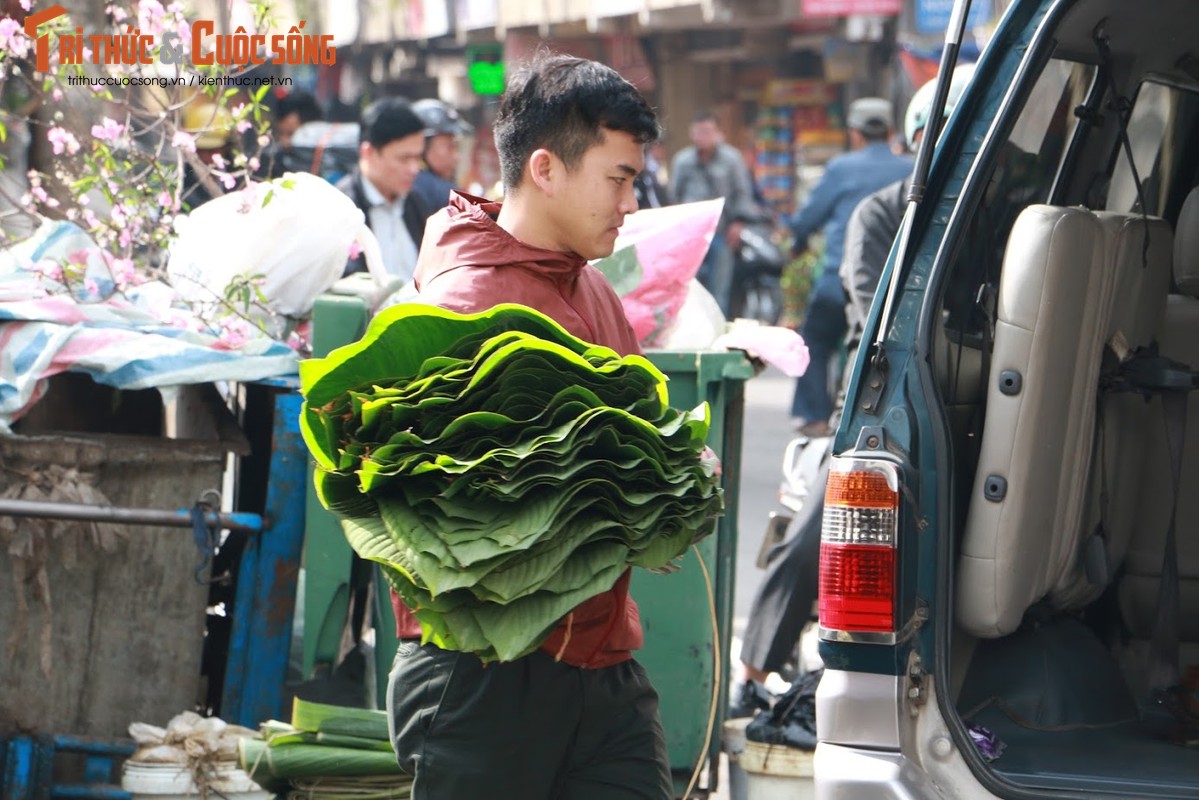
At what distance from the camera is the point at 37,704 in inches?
176

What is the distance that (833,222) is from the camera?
9.74 metres

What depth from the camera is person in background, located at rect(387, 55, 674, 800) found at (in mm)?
2812

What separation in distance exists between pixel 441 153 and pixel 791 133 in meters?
11.4

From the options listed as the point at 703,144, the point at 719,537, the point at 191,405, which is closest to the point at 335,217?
the point at 191,405

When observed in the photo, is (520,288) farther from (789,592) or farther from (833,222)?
(833,222)

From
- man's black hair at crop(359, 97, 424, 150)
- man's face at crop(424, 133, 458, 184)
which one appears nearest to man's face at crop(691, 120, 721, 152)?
man's face at crop(424, 133, 458, 184)

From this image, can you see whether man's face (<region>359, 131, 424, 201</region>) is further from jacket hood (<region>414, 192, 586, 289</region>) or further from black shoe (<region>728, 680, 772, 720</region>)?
jacket hood (<region>414, 192, 586, 289</region>)

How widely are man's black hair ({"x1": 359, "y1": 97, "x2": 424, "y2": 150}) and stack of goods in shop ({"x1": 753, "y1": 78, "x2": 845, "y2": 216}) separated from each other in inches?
482

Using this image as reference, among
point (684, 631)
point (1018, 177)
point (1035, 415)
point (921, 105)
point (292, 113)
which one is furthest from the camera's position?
point (292, 113)

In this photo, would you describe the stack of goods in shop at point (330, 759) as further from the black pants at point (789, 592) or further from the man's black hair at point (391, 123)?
the man's black hair at point (391, 123)

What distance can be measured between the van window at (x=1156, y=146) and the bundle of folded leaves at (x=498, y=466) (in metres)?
2.00

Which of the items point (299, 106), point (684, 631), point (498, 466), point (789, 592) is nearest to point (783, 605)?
point (789, 592)

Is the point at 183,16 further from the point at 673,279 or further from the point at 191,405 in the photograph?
the point at 673,279

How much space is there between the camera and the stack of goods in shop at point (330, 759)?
157 inches
